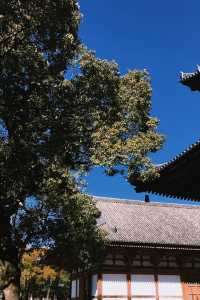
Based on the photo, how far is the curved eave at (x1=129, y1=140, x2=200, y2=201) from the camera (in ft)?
24.8

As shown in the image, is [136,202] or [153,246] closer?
[153,246]

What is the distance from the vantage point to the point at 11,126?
44.7 ft

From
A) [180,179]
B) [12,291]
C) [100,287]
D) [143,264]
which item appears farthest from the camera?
[143,264]

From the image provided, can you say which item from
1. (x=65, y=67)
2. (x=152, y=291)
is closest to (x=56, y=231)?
(x=65, y=67)

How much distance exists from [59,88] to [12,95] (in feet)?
5.37

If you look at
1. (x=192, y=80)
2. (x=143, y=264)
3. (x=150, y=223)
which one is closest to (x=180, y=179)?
(x=192, y=80)

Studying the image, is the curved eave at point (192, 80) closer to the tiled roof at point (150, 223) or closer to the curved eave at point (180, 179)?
the curved eave at point (180, 179)

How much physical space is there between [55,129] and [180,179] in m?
6.49

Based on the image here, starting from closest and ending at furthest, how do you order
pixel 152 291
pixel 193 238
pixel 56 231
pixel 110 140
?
1. pixel 110 140
2. pixel 56 231
3. pixel 152 291
4. pixel 193 238

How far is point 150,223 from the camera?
26812mm

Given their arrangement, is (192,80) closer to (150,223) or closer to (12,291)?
(12,291)

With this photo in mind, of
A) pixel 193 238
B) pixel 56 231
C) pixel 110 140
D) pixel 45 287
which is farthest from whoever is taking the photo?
pixel 45 287

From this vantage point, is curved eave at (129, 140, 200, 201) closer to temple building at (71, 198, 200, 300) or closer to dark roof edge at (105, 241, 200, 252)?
temple building at (71, 198, 200, 300)

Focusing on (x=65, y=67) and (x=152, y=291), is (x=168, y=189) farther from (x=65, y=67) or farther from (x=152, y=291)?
(x=152, y=291)
